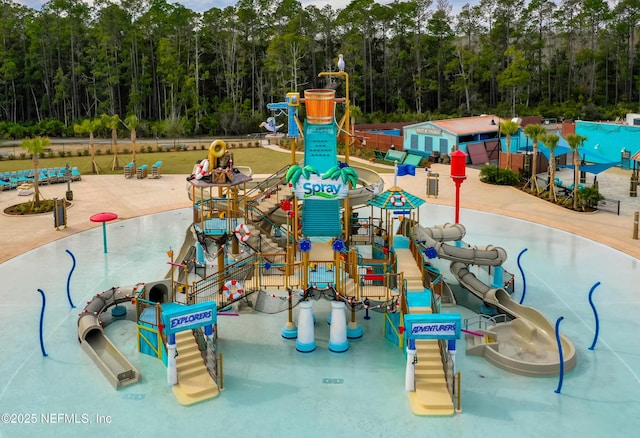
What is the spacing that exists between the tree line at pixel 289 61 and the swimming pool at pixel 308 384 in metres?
69.2

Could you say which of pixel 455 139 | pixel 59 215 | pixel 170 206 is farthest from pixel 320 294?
pixel 455 139

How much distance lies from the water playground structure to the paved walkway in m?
11.9

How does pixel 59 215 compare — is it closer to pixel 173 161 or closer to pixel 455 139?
pixel 173 161

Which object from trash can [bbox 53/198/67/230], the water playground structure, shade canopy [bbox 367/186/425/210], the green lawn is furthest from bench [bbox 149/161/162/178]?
shade canopy [bbox 367/186/425/210]

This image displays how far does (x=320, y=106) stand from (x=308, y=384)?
11.0m

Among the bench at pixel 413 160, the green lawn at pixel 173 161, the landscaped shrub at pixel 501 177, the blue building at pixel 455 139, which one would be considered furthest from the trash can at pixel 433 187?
the blue building at pixel 455 139

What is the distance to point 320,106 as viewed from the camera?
25.6 metres

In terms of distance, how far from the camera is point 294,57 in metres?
92.9

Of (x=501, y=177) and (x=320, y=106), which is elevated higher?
(x=320, y=106)

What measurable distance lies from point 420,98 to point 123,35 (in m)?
49.7

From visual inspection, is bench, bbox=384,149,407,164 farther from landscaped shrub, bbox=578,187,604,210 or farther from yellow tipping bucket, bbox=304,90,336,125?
yellow tipping bucket, bbox=304,90,336,125

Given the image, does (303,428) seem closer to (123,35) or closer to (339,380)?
(339,380)

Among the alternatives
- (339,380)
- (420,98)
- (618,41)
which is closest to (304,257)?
(339,380)

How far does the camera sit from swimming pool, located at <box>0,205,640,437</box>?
1831 cm
